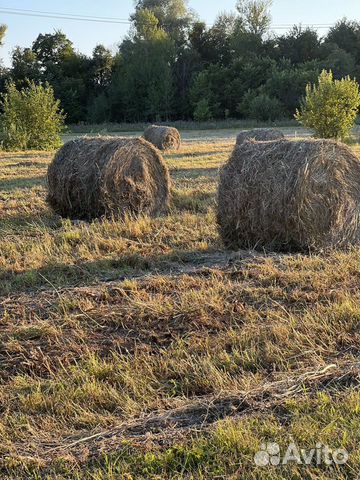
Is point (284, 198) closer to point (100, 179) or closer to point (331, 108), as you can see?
point (100, 179)

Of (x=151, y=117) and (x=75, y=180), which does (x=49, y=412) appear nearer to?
(x=75, y=180)

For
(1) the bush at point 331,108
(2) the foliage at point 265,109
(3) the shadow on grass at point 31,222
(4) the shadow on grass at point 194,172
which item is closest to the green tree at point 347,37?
(2) the foliage at point 265,109

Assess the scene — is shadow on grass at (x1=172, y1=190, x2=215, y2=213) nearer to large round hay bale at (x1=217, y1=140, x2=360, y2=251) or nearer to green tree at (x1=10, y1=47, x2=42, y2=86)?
large round hay bale at (x1=217, y1=140, x2=360, y2=251)

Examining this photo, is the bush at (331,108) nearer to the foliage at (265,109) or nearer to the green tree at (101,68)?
the foliage at (265,109)

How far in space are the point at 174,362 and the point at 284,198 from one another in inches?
137

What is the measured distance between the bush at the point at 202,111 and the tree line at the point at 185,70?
90mm

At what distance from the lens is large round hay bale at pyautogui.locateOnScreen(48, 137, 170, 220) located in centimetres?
895

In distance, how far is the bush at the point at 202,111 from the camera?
50000mm

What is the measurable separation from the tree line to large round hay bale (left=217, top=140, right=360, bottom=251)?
139 ft

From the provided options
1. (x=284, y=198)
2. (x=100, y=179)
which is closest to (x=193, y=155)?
(x=100, y=179)

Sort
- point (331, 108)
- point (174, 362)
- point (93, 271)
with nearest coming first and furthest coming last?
point (174, 362) → point (93, 271) → point (331, 108)

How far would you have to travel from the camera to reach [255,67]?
52.9 m

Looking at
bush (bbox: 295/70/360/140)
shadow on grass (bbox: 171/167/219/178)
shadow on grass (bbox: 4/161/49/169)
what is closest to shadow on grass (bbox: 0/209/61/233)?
shadow on grass (bbox: 171/167/219/178)

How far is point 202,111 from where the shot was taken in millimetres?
50000
